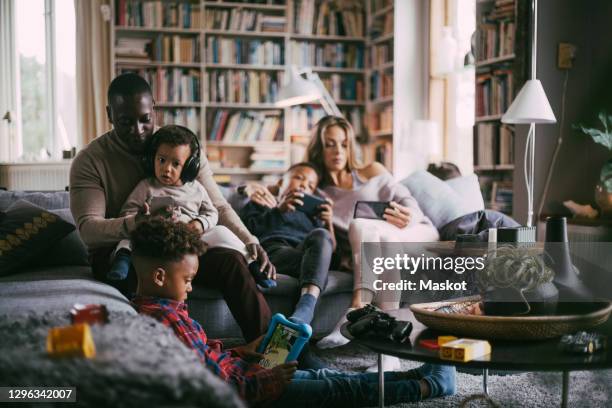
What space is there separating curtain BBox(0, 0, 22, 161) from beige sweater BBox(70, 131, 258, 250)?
3362 mm

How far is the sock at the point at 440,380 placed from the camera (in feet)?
6.54

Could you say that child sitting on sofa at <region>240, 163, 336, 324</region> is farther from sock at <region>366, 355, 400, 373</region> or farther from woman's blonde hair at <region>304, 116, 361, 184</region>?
sock at <region>366, 355, 400, 373</region>

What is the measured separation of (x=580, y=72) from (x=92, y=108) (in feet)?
12.0

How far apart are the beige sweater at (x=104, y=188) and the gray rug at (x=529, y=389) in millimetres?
898

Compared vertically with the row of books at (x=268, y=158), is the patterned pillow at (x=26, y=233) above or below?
below

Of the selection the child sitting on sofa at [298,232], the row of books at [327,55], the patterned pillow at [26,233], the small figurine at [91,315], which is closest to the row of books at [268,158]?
the row of books at [327,55]

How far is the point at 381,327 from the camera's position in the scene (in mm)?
1604

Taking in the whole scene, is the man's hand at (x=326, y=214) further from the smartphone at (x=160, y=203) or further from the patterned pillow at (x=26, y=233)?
the patterned pillow at (x=26, y=233)

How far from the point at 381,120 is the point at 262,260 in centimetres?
356

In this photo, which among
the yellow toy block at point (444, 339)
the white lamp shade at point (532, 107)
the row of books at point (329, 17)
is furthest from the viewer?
the row of books at point (329, 17)

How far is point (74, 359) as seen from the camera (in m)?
0.99

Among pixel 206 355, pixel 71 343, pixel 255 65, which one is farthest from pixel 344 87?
pixel 71 343

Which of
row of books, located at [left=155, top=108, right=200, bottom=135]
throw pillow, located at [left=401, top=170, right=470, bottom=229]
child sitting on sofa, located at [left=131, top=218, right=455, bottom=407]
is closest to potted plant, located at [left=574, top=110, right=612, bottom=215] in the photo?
throw pillow, located at [left=401, top=170, right=470, bottom=229]

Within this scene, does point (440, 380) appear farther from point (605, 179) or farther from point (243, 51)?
point (243, 51)
